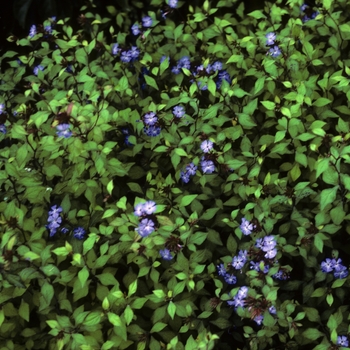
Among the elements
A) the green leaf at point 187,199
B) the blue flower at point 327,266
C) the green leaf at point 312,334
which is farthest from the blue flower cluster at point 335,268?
the green leaf at point 187,199

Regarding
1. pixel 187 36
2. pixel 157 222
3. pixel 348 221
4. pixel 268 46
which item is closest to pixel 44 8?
pixel 187 36

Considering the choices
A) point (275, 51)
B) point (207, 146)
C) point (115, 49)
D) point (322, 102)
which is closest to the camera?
point (207, 146)

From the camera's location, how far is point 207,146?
1852 millimetres

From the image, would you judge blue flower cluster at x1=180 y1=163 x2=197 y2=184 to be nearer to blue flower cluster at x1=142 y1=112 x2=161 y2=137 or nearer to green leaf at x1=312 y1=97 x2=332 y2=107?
blue flower cluster at x1=142 y1=112 x2=161 y2=137

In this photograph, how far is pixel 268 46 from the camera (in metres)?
2.22

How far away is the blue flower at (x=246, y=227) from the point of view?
1733 millimetres

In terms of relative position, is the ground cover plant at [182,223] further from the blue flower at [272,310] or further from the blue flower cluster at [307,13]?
the blue flower cluster at [307,13]

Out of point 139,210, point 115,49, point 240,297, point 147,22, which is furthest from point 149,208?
point 147,22

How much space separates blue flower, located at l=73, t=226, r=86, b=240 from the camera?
1.77m

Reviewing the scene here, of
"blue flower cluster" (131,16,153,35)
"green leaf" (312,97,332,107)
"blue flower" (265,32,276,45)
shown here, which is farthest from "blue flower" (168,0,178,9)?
"green leaf" (312,97,332,107)

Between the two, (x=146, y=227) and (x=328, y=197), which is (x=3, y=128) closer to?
(x=146, y=227)

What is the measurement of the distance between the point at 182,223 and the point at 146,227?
0.14m

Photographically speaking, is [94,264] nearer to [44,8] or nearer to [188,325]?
[188,325]

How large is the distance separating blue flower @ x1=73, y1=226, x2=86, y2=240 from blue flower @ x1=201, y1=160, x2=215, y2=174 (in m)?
0.47
